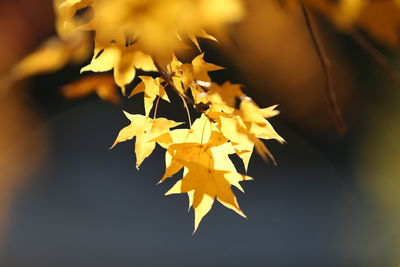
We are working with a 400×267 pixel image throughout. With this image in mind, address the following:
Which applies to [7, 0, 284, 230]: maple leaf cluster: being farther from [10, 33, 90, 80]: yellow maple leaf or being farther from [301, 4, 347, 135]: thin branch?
[10, 33, 90, 80]: yellow maple leaf

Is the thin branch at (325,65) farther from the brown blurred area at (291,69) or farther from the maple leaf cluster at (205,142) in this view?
the brown blurred area at (291,69)

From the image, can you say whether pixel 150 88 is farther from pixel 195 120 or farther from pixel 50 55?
pixel 50 55

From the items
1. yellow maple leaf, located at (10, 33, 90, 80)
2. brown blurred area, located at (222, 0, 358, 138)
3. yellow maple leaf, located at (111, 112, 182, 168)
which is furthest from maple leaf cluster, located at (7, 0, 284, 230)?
brown blurred area, located at (222, 0, 358, 138)

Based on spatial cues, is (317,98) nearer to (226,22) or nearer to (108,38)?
(108,38)

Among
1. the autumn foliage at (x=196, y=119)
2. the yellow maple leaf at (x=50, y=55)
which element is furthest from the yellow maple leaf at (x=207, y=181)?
the yellow maple leaf at (x=50, y=55)

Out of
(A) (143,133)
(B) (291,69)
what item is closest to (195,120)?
(A) (143,133)
